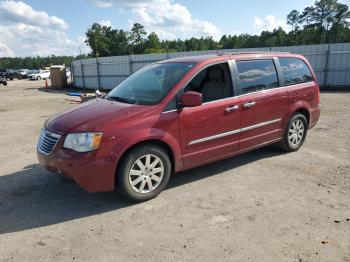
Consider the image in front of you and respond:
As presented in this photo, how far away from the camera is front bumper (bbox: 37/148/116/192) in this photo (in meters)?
4.22

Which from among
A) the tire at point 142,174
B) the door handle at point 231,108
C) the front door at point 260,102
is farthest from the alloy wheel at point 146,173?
the front door at point 260,102

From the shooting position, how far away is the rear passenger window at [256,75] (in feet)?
18.1

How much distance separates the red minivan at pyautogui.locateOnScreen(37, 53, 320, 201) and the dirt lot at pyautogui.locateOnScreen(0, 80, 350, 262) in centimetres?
39

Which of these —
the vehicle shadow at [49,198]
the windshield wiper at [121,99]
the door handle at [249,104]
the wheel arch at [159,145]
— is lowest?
the vehicle shadow at [49,198]

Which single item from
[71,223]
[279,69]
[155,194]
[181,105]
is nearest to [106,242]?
[71,223]

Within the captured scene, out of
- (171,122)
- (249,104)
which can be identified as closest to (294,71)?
(249,104)

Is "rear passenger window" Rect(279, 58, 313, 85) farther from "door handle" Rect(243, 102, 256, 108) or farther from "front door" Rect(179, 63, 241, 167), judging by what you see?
"front door" Rect(179, 63, 241, 167)

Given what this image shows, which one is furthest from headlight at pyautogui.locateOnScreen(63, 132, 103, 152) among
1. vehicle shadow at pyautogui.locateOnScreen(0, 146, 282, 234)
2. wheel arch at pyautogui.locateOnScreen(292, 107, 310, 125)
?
wheel arch at pyautogui.locateOnScreen(292, 107, 310, 125)

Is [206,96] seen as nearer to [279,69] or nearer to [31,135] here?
[279,69]

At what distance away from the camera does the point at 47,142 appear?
463cm

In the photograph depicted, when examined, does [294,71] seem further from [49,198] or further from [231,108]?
[49,198]

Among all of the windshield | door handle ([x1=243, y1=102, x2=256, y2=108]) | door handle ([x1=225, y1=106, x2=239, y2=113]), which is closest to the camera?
the windshield

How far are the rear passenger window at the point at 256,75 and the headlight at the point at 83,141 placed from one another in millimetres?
2379

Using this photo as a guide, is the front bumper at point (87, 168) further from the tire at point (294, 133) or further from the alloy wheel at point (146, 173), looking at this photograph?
the tire at point (294, 133)
